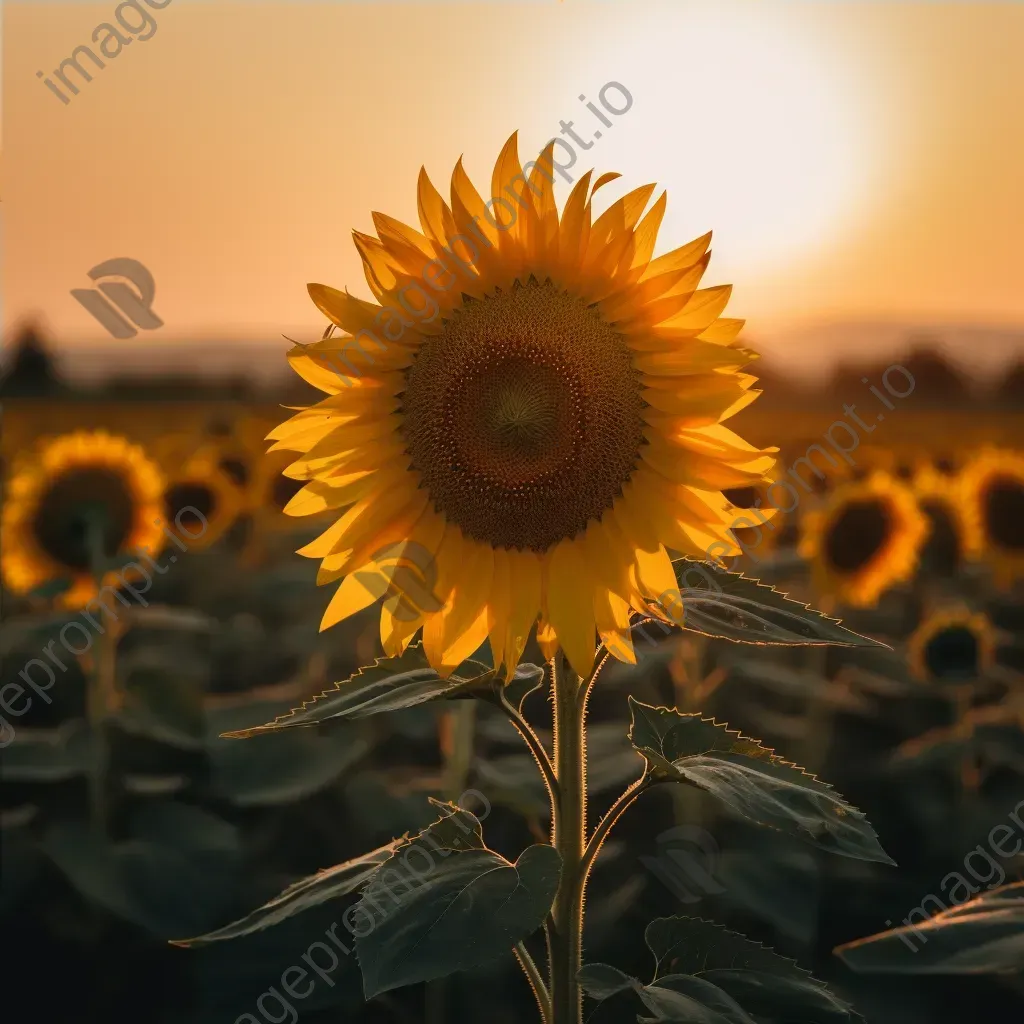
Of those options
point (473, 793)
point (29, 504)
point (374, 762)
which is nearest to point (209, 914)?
point (473, 793)

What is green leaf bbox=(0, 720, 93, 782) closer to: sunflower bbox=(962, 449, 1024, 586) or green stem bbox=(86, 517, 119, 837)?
green stem bbox=(86, 517, 119, 837)

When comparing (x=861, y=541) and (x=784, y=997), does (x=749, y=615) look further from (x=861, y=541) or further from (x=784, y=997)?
(x=861, y=541)

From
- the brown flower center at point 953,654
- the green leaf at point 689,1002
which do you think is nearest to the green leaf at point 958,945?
the green leaf at point 689,1002

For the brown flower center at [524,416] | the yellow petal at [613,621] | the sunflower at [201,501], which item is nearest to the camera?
the yellow petal at [613,621]

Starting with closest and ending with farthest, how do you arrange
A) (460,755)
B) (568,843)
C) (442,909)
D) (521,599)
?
(442,909)
(568,843)
(521,599)
(460,755)

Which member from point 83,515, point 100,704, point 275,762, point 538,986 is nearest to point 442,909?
point 538,986

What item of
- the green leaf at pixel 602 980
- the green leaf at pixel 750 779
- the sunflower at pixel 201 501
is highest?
the sunflower at pixel 201 501

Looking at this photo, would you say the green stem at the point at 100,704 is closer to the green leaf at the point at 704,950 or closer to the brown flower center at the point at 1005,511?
the green leaf at the point at 704,950
